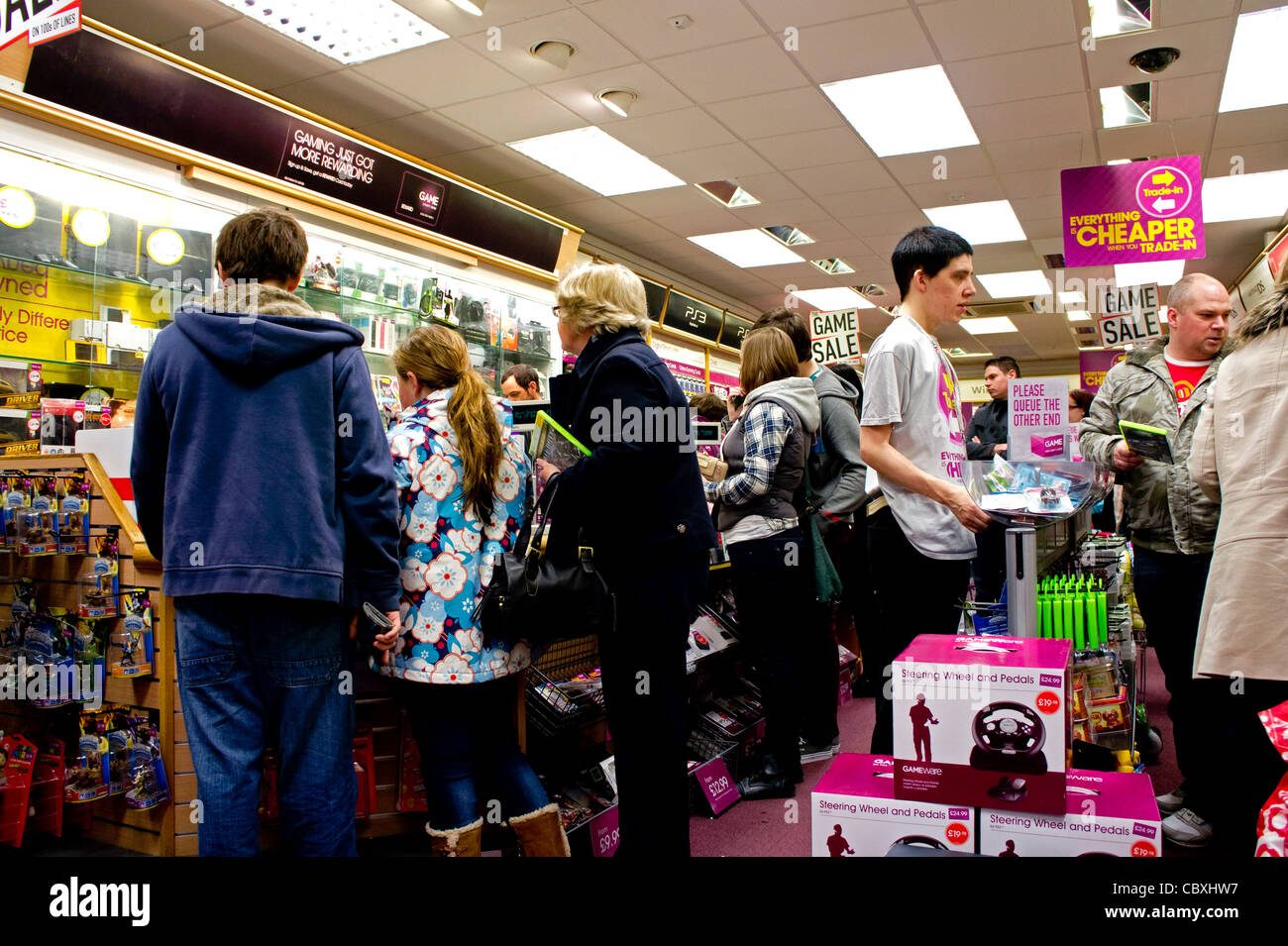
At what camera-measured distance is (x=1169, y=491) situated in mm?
2766

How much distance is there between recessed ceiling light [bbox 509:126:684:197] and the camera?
6.28 meters

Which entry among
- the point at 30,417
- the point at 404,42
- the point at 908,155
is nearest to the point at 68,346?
the point at 30,417

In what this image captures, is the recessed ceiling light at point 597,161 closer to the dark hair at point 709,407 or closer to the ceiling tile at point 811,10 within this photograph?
the ceiling tile at point 811,10

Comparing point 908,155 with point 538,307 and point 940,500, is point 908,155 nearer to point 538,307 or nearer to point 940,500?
point 538,307

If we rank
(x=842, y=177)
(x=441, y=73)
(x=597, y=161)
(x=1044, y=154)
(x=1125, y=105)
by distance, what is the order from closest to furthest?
(x=441, y=73) < (x=1125, y=105) < (x=1044, y=154) < (x=597, y=161) < (x=842, y=177)

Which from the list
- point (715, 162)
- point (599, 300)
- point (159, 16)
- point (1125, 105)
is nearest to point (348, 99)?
point (159, 16)

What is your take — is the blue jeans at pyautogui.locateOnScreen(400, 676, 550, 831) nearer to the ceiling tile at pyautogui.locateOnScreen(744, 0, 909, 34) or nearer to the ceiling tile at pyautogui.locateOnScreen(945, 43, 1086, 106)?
the ceiling tile at pyautogui.locateOnScreen(744, 0, 909, 34)

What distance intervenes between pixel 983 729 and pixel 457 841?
48.6 inches

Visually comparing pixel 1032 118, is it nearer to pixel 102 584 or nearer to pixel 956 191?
pixel 956 191

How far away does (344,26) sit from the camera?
15.3 ft

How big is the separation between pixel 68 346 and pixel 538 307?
12.5 ft

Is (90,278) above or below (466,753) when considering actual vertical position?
above

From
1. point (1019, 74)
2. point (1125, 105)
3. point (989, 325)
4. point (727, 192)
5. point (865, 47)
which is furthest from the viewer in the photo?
point (989, 325)
